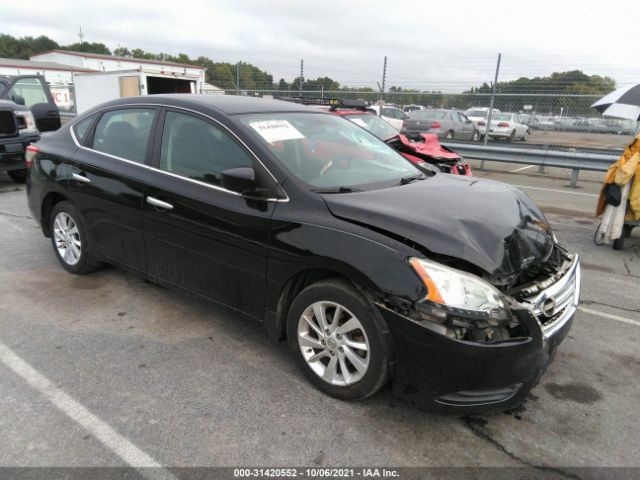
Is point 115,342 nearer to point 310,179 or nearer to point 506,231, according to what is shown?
point 310,179

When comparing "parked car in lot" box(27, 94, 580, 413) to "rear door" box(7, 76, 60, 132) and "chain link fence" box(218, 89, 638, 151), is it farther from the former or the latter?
"chain link fence" box(218, 89, 638, 151)

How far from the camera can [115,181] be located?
12.2 feet

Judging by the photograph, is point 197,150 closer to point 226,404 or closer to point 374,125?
point 226,404

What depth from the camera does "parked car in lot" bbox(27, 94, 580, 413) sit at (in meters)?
2.38

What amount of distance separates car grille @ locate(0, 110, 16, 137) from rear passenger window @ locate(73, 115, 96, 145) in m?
4.84

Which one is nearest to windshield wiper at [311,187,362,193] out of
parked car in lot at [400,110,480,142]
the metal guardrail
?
the metal guardrail

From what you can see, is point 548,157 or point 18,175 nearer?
point 18,175

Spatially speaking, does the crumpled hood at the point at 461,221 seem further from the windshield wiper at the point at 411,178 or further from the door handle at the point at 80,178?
the door handle at the point at 80,178

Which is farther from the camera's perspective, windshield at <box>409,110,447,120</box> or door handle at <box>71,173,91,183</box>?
windshield at <box>409,110,447,120</box>

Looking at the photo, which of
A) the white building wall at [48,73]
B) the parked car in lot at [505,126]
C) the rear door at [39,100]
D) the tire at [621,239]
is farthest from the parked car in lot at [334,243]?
the white building wall at [48,73]

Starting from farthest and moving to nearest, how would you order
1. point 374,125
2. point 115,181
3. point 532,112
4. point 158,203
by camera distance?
→ point 532,112
point 374,125
point 115,181
point 158,203

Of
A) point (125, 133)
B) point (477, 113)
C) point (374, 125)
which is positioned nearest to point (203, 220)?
point (125, 133)

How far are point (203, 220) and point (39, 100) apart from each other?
1069 centimetres

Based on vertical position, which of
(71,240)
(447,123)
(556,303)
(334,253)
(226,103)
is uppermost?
(226,103)
